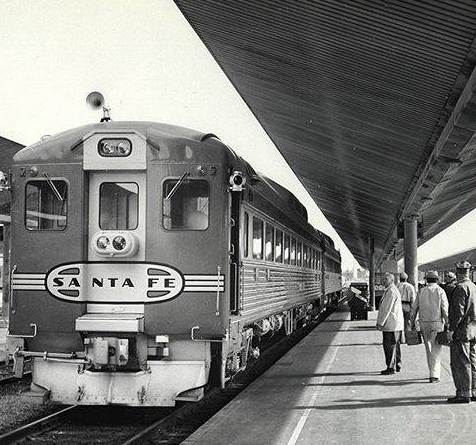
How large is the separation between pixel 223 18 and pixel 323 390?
711 cm

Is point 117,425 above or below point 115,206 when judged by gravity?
below

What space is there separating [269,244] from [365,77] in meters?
4.10

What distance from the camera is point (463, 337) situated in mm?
9094

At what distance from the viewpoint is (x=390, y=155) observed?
19.1m

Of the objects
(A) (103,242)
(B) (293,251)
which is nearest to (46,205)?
(A) (103,242)

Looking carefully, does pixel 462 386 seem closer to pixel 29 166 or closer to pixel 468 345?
pixel 468 345

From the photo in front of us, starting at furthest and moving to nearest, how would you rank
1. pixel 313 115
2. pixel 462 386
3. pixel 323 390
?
pixel 313 115
pixel 323 390
pixel 462 386

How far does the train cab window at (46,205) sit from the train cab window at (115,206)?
430 millimetres

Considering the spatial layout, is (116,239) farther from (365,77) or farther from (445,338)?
(365,77)

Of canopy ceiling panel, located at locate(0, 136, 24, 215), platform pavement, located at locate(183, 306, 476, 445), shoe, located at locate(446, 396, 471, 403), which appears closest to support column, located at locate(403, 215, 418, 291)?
platform pavement, located at locate(183, 306, 476, 445)

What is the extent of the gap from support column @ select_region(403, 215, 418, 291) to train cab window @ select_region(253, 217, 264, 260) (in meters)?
13.9

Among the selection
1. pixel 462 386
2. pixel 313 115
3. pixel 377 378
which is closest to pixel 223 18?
pixel 313 115

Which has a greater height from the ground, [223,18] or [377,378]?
[223,18]

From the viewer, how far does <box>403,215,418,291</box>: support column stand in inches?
958
